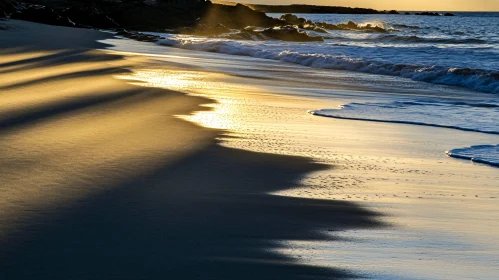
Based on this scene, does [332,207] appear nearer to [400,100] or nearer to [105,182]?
[105,182]

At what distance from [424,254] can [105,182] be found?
6.04ft

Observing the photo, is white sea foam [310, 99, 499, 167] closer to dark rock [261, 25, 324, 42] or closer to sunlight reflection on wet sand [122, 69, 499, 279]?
sunlight reflection on wet sand [122, 69, 499, 279]

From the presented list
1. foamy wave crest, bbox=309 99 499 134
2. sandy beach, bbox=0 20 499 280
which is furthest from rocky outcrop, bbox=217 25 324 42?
sandy beach, bbox=0 20 499 280

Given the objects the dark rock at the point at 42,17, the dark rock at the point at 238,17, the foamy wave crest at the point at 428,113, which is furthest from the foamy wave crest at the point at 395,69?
the dark rock at the point at 238,17

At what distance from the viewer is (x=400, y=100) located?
9812 millimetres

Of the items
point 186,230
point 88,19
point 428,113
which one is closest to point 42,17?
point 88,19

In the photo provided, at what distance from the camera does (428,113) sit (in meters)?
8.46

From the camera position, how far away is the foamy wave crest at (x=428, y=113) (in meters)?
7.63

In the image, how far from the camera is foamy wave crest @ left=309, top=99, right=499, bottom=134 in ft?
25.0

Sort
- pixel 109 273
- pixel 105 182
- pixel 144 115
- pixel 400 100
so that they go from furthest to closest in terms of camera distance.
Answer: pixel 400 100
pixel 144 115
pixel 105 182
pixel 109 273

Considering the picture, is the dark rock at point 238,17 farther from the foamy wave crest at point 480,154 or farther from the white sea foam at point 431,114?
the foamy wave crest at point 480,154

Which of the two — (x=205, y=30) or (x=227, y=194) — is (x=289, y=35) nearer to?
(x=205, y=30)

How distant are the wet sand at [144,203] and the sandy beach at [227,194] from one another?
0.03ft

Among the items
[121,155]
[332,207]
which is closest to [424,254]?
[332,207]
